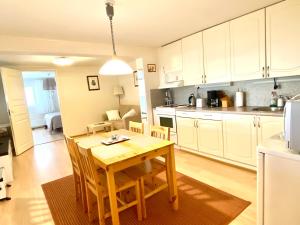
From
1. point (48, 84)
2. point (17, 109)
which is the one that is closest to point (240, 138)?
point (17, 109)

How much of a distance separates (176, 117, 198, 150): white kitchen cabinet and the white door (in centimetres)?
382

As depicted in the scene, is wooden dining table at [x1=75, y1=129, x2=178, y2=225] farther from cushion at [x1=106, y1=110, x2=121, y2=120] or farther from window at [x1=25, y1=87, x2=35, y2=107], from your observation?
window at [x1=25, y1=87, x2=35, y2=107]

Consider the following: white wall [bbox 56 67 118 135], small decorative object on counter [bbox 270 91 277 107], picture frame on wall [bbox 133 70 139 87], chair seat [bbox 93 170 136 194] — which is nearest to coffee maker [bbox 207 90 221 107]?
small decorative object on counter [bbox 270 91 277 107]

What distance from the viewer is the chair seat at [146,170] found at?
1979 mm

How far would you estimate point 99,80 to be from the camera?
6645mm

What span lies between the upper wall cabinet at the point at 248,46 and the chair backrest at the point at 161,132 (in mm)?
1522

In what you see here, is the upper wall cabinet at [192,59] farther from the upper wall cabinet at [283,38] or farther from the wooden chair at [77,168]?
the wooden chair at [77,168]

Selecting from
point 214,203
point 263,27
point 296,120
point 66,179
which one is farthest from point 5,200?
point 263,27

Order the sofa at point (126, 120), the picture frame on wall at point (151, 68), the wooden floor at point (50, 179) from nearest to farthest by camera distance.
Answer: the wooden floor at point (50, 179), the picture frame on wall at point (151, 68), the sofa at point (126, 120)

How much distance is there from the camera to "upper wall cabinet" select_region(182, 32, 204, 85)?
3.44m

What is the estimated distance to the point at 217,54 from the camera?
3164 millimetres

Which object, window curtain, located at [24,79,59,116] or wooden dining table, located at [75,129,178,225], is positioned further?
window curtain, located at [24,79,59,116]

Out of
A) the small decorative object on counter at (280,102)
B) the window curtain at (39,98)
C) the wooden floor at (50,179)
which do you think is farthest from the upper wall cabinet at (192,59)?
the window curtain at (39,98)

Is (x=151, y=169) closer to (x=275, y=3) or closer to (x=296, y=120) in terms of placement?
(x=296, y=120)
